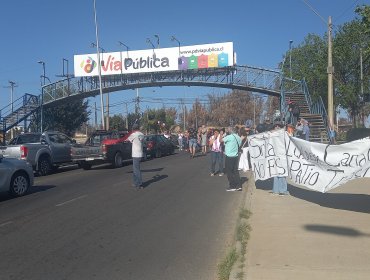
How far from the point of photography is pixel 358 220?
787 cm

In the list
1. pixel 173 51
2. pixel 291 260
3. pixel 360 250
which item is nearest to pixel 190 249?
pixel 291 260

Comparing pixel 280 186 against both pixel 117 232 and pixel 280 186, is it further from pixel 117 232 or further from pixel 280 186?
pixel 117 232

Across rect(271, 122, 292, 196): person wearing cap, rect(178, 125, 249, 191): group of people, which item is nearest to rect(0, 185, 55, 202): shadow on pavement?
rect(178, 125, 249, 191): group of people

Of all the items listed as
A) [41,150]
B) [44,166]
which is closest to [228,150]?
[41,150]

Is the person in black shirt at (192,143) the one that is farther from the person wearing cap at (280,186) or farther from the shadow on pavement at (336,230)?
the shadow on pavement at (336,230)

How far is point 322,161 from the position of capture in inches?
348

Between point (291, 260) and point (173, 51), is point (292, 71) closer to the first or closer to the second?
point (173, 51)

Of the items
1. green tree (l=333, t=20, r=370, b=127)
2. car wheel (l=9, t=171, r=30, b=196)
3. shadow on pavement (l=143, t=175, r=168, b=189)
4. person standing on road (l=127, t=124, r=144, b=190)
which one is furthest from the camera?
green tree (l=333, t=20, r=370, b=127)

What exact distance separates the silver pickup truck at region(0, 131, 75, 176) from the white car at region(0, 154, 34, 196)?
5.51 meters

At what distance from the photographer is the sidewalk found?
5391 mm

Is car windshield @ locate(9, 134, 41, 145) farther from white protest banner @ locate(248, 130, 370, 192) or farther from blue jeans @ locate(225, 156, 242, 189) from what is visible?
white protest banner @ locate(248, 130, 370, 192)

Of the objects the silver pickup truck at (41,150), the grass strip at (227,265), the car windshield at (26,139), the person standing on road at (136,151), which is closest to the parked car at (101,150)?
the silver pickup truck at (41,150)

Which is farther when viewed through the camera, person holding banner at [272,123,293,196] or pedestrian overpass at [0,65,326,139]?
pedestrian overpass at [0,65,326,139]

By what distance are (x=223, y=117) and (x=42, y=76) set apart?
39.0 meters
